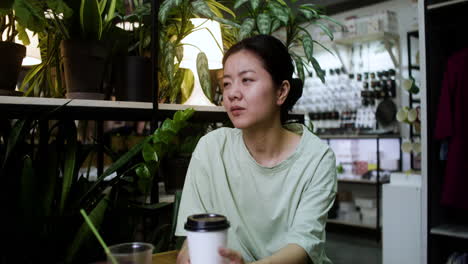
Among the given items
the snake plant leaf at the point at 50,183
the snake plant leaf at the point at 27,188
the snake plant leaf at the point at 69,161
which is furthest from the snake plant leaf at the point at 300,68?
the snake plant leaf at the point at 27,188

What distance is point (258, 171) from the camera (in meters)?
1.37

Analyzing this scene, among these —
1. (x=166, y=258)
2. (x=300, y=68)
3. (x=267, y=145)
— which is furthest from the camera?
(x=300, y=68)

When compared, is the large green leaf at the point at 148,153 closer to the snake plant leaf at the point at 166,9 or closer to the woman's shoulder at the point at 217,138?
the woman's shoulder at the point at 217,138

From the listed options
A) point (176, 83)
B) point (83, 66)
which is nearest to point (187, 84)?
point (176, 83)

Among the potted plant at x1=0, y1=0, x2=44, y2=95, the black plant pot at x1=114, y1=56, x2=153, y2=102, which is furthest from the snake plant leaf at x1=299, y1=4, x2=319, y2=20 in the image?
the potted plant at x1=0, y1=0, x2=44, y2=95

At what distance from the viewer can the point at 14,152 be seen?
156 cm

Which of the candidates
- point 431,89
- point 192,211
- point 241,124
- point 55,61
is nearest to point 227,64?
point 241,124

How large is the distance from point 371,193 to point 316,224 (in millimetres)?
4600

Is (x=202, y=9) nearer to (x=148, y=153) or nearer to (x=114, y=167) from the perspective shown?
(x=148, y=153)

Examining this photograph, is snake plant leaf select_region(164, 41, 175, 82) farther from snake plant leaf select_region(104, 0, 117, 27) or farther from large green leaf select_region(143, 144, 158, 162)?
large green leaf select_region(143, 144, 158, 162)

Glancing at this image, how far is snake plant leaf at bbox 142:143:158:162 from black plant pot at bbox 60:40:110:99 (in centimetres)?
41

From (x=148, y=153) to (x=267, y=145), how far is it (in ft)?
1.82

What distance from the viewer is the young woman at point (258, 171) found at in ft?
4.28

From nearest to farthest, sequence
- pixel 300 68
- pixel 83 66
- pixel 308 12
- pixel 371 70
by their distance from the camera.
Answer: pixel 83 66 → pixel 308 12 → pixel 300 68 → pixel 371 70
